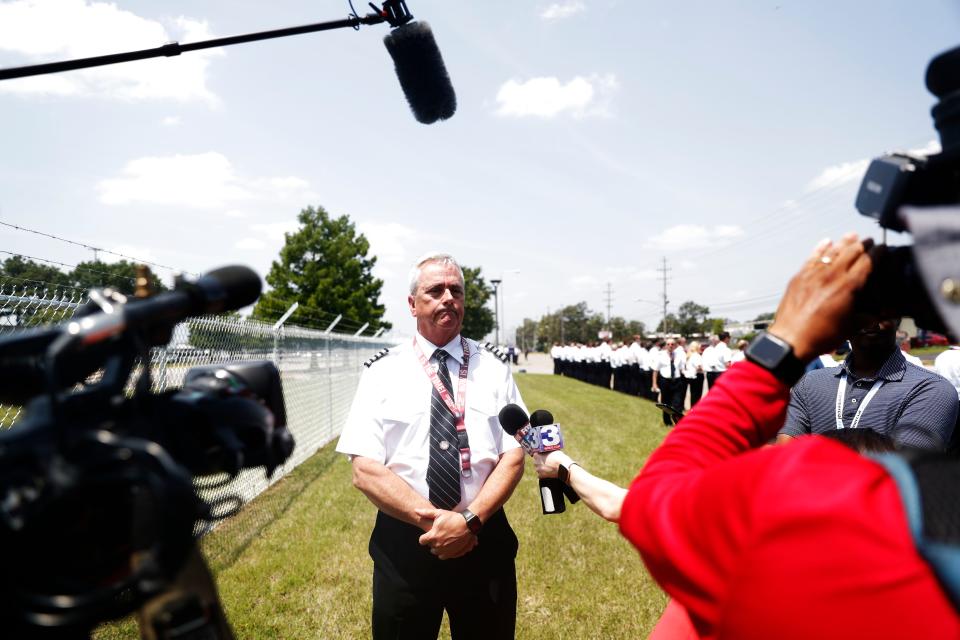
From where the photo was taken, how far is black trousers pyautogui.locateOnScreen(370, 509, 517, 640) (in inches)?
109

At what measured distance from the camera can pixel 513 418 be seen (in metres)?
2.54

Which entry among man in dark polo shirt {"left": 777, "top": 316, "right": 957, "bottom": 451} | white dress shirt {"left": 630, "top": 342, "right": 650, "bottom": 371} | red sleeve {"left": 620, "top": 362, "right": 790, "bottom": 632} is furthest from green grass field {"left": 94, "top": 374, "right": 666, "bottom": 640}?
white dress shirt {"left": 630, "top": 342, "right": 650, "bottom": 371}

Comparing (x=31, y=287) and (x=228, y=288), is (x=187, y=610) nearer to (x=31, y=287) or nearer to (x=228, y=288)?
(x=228, y=288)

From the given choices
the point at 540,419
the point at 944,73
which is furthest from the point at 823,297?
the point at 540,419

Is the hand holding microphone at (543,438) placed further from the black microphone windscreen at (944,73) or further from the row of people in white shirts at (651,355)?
the row of people in white shirts at (651,355)

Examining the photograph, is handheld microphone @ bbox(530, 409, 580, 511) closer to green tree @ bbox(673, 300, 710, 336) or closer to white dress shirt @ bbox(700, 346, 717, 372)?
white dress shirt @ bbox(700, 346, 717, 372)

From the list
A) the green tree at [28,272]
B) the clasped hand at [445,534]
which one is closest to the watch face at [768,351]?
the clasped hand at [445,534]

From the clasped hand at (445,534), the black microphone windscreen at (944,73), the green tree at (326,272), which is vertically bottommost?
the clasped hand at (445,534)

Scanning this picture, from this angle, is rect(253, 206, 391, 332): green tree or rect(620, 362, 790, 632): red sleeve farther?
rect(253, 206, 391, 332): green tree

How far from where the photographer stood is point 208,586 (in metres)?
0.89

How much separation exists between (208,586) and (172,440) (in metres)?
0.23

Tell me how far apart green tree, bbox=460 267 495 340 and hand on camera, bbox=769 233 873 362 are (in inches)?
2359

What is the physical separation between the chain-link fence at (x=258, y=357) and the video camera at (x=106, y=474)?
0.30ft

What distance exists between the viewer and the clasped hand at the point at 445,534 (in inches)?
106
